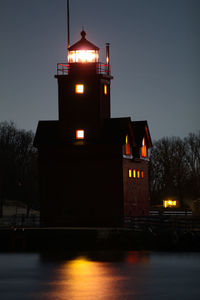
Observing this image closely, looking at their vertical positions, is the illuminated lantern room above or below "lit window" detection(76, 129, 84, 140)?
above

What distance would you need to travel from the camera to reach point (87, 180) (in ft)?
184

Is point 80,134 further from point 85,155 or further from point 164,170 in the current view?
point 164,170

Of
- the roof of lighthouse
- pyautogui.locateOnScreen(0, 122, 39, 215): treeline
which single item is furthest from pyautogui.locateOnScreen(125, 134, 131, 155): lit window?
pyautogui.locateOnScreen(0, 122, 39, 215): treeline

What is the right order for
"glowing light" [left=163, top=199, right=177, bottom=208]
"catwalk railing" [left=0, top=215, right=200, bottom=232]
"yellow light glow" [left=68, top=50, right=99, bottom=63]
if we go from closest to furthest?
"catwalk railing" [left=0, top=215, right=200, bottom=232]
"yellow light glow" [left=68, top=50, right=99, bottom=63]
"glowing light" [left=163, top=199, right=177, bottom=208]

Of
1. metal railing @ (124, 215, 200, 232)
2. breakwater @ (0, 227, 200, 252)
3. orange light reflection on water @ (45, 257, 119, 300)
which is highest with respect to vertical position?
metal railing @ (124, 215, 200, 232)

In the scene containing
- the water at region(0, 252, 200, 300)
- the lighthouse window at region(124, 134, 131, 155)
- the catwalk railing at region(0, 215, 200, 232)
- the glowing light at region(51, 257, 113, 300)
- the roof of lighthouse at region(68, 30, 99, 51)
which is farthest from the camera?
the lighthouse window at region(124, 134, 131, 155)

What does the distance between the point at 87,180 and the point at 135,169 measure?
18.2ft

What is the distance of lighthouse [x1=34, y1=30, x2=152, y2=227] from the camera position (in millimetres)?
55906

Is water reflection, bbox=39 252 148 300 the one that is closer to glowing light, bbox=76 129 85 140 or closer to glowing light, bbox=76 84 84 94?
glowing light, bbox=76 129 85 140

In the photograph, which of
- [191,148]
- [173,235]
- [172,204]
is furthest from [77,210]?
[191,148]

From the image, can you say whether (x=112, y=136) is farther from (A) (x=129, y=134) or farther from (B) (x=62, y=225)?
(B) (x=62, y=225)

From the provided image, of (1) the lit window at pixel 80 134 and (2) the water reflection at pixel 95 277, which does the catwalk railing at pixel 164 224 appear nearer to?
(2) the water reflection at pixel 95 277

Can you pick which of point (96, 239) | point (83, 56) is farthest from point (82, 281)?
point (83, 56)

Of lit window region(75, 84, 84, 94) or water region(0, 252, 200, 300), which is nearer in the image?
water region(0, 252, 200, 300)
